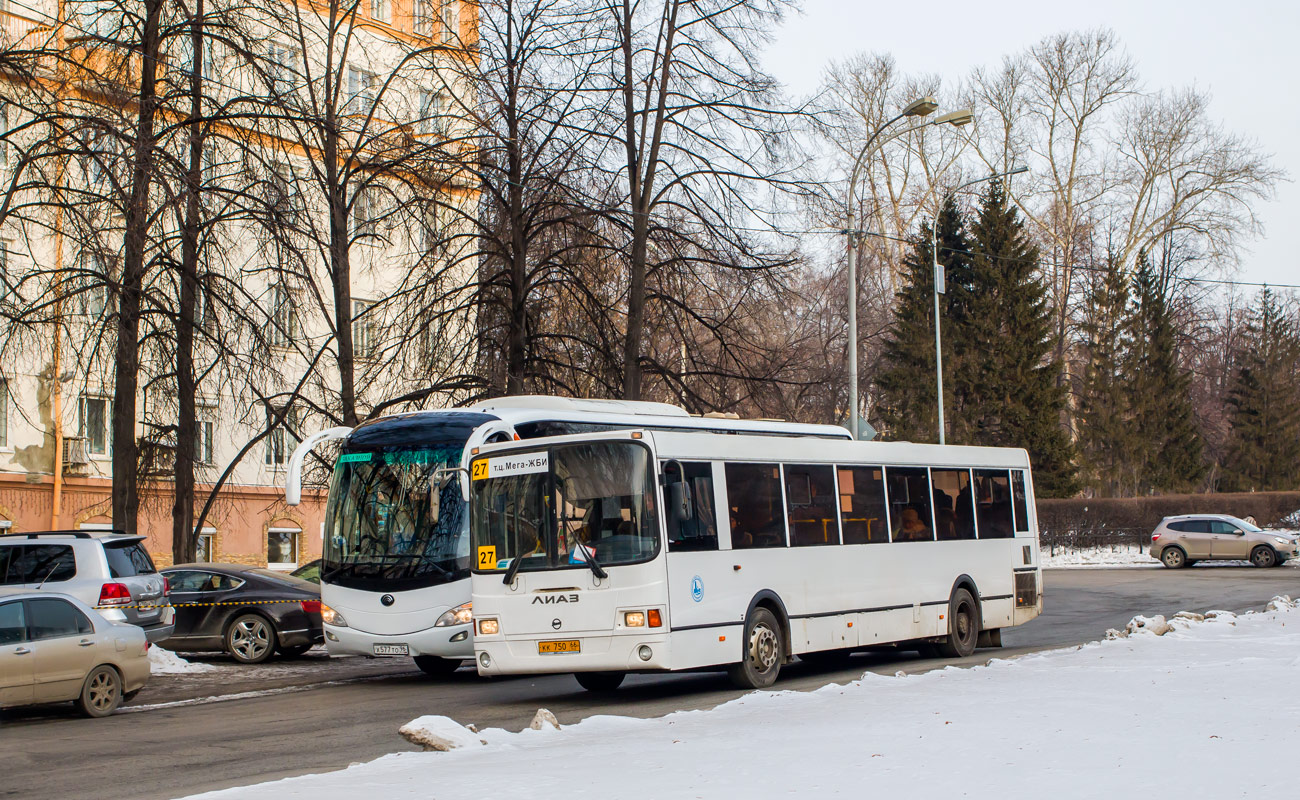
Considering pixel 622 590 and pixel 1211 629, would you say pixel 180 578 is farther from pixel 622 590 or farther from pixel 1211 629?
pixel 1211 629

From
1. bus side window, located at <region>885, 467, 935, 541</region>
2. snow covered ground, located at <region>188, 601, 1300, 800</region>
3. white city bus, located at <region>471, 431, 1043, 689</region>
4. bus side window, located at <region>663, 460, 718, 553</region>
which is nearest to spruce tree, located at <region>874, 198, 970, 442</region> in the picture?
bus side window, located at <region>885, 467, 935, 541</region>

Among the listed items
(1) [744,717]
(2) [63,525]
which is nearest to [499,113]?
(1) [744,717]

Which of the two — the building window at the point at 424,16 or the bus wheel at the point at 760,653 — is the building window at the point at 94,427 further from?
the bus wheel at the point at 760,653

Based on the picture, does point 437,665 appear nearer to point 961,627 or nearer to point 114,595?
point 114,595

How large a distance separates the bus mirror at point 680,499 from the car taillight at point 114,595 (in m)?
8.00

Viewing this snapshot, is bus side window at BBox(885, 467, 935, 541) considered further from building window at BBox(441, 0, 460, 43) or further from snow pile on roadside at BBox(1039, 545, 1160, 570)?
snow pile on roadside at BBox(1039, 545, 1160, 570)

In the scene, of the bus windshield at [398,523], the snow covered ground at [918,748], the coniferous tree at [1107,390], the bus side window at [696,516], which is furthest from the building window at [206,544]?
the coniferous tree at [1107,390]

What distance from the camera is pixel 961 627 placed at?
1848 cm

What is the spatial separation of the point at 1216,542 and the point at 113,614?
Answer: 33522mm

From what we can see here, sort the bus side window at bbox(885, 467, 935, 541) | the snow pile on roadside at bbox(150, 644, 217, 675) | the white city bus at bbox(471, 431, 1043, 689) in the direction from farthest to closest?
the snow pile on roadside at bbox(150, 644, 217, 675), the bus side window at bbox(885, 467, 935, 541), the white city bus at bbox(471, 431, 1043, 689)

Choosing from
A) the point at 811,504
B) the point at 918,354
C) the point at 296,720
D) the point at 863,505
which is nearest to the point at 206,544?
the point at 918,354

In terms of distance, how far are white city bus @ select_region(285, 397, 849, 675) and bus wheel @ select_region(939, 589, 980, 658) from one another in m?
3.77

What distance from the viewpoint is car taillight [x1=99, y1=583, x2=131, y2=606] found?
17.0 meters

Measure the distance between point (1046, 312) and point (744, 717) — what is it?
50869mm
